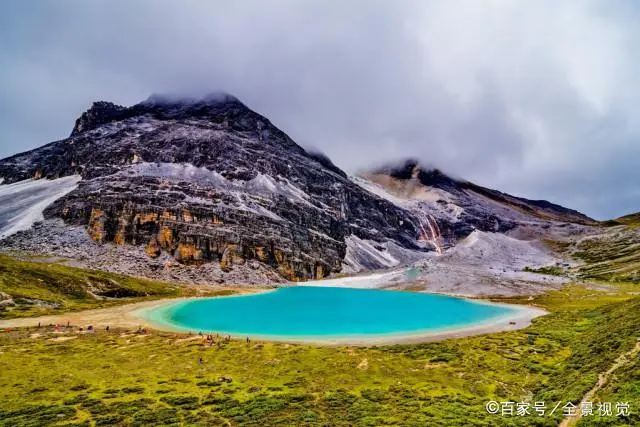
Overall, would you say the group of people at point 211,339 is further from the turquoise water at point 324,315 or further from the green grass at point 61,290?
the green grass at point 61,290

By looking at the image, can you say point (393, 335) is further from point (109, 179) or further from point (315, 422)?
point (109, 179)

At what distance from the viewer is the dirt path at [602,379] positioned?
25.9m

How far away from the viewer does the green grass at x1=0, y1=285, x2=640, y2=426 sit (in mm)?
30219

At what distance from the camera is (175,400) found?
109 feet

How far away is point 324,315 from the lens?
8556 cm

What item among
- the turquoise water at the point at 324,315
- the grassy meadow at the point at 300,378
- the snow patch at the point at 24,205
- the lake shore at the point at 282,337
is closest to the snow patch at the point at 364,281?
the turquoise water at the point at 324,315

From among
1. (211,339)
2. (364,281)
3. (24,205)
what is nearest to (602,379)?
(211,339)

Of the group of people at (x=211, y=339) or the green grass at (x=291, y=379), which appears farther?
the group of people at (x=211, y=339)

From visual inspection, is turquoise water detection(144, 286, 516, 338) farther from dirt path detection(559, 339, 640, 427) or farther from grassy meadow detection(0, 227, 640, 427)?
dirt path detection(559, 339, 640, 427)

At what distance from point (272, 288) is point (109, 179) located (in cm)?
9930

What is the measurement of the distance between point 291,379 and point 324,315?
46777mm

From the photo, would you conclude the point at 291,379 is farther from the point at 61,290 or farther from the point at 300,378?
the point at 61,290

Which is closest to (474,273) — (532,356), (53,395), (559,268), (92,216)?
(559,268)

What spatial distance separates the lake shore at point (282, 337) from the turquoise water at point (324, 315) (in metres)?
1.82
